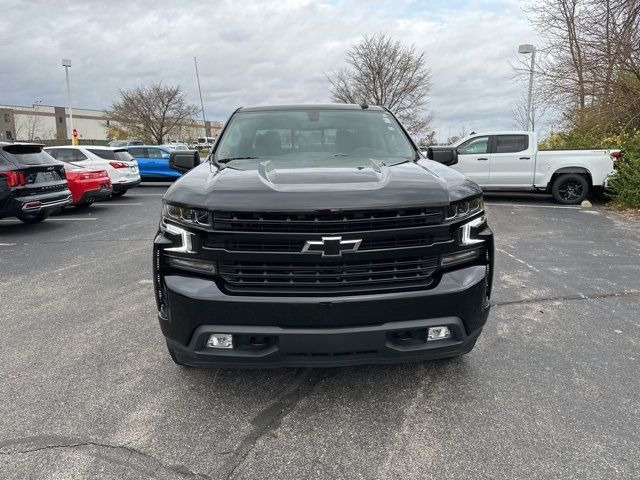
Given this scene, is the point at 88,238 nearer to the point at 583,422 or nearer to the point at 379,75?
the point at 583,422

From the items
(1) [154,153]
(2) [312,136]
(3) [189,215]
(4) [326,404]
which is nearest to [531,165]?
(2) [312,136]

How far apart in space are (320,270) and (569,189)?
11.5 metres

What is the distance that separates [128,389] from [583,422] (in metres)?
2.80

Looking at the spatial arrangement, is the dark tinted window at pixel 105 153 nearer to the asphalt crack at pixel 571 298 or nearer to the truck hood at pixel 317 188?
the truck hood at pixel 317 188

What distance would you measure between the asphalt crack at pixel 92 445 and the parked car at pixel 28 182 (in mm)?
6970

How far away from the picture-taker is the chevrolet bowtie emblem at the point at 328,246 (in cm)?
233

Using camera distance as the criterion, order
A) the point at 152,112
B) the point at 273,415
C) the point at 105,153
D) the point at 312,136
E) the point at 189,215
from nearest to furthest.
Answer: the point at 189,215, the point at 273,415, the point at 312,136, the point at 105,153, the point at 152,112

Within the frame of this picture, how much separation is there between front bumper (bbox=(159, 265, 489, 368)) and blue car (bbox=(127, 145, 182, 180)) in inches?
636

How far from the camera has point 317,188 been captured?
7.91 ft

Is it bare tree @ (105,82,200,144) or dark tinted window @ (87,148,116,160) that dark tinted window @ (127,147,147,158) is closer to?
dark tinted window @ (87,148,116,160)

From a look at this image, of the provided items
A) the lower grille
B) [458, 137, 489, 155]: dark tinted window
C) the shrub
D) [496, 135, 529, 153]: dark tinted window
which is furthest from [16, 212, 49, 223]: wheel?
the shrub

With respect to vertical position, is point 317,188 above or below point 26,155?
below

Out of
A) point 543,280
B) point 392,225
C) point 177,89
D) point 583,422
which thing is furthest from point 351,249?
point 177,89

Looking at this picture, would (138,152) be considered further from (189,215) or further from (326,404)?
(326,404)
